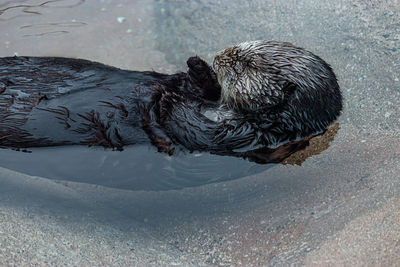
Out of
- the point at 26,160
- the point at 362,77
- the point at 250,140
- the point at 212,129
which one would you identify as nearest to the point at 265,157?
the point at 250,140

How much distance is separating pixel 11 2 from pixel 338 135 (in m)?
3.88

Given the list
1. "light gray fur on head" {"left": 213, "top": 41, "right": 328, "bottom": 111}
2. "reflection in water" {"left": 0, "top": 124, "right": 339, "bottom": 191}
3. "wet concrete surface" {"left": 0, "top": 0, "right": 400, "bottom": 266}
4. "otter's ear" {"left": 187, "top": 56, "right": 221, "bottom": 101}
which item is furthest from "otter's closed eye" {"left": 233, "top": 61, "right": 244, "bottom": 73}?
"wet concrete surface" {"left": 0, "top": 0, "right": 400, "bottom": 266}

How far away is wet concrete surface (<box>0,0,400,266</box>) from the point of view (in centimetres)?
213

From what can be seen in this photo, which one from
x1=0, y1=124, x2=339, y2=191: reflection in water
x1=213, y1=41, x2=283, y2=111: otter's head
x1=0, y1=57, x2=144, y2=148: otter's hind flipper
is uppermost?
x1=213, y1=41, x2=283, y2=111: otter's head

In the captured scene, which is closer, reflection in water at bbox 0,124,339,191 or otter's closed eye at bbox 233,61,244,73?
reflection in water at bbox 0,124,339,191

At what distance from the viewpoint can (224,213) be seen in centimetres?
250

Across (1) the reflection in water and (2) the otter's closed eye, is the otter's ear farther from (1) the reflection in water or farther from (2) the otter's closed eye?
(1) the reflection in water

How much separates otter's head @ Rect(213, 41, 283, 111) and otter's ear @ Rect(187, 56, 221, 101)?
0.11m

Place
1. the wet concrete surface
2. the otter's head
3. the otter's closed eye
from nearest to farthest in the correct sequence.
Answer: the wet concrete surface < the otter's head < the otter's closed eye

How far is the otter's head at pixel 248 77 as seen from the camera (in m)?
2.57

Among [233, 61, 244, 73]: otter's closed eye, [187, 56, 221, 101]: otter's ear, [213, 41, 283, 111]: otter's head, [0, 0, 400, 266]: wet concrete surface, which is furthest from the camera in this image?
[187, 56, 221, 101]: otter's ear

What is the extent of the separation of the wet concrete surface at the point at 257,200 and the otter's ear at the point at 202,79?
0.76 metres

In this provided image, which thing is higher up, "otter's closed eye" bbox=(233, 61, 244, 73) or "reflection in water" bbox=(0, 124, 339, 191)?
"otter's closed eye" bbox=(233, 61, 244, 73)

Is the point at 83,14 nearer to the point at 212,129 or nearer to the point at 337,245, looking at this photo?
the point at 212,129
